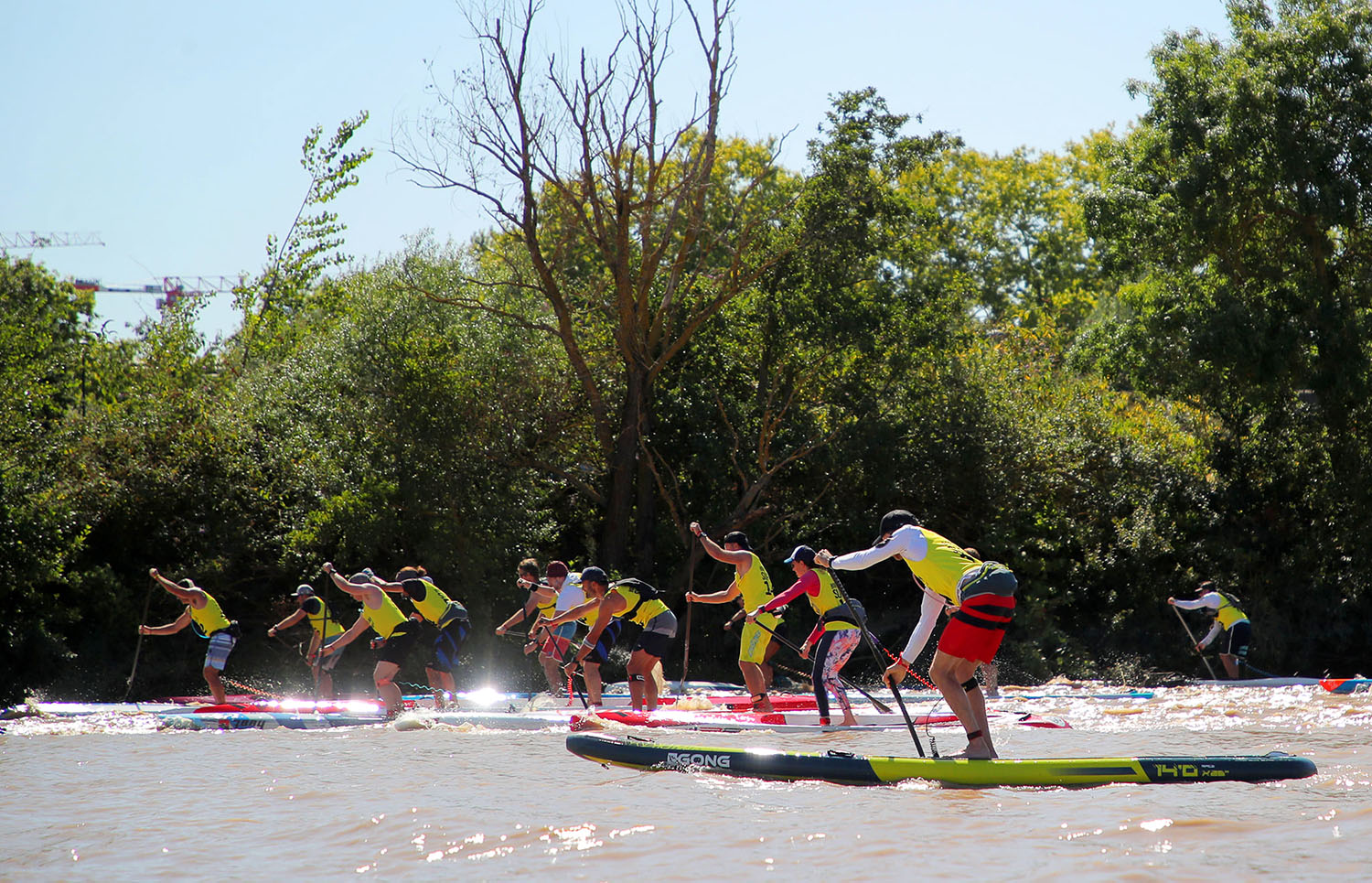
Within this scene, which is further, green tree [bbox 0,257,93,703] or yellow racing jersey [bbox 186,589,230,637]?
green tree [bbox 0,257,93,703]

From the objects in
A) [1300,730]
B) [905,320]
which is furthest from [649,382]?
[1300,730]

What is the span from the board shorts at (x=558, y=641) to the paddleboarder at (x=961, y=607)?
628cm

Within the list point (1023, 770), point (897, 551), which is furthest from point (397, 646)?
point (1023, 770)

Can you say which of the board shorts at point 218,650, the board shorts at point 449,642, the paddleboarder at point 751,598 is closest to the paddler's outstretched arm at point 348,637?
the board shorts at point 449,642

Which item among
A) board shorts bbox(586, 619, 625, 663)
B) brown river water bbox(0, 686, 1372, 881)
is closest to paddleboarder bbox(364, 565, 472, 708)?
board shorts bbox(586, 619, 625, 663)

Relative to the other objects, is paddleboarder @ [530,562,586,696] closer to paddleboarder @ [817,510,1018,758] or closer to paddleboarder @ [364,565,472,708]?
paddleboarder @ [364,565,472,708]

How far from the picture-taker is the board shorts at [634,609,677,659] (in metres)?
11.9

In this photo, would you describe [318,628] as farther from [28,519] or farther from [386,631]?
[28,519]

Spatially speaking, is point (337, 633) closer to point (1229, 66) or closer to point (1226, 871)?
point (1226, 871)

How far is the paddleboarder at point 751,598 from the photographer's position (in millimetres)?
11195

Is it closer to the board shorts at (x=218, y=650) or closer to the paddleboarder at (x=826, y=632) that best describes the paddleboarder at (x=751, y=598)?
the paddleboarder at (x=826, y=632)

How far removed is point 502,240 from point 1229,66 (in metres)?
14.9

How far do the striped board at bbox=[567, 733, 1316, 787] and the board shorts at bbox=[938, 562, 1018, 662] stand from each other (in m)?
0.67

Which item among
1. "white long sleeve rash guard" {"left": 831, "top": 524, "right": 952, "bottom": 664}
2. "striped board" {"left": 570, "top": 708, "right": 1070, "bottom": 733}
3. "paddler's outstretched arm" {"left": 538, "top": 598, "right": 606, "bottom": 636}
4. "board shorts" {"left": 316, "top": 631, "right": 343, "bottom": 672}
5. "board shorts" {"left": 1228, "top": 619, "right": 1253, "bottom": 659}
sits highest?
"white long sleeve rash guard" {"left": 831, "top": 524, "right": 952, "bottom": 664}
